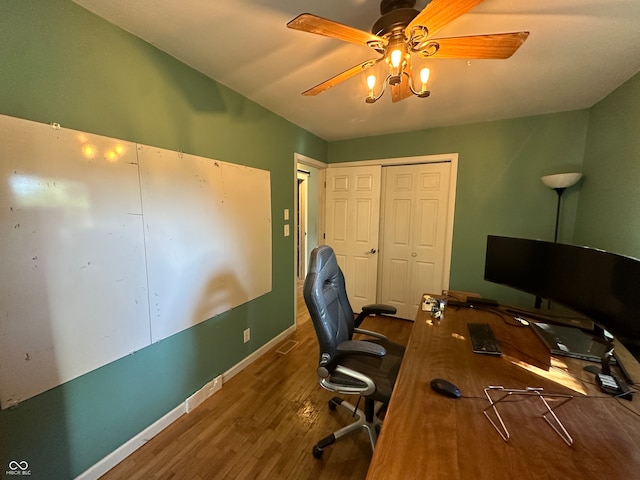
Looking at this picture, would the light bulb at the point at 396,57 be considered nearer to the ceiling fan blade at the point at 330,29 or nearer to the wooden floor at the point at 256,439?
the ceiling fan blade at the point at 330,29

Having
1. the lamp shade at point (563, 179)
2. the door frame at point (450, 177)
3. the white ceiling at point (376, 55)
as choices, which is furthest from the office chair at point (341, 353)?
the lamp shade at point (563, 179)

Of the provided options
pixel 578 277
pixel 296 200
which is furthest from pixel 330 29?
pixel 296 200

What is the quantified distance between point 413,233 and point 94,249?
3062 mm

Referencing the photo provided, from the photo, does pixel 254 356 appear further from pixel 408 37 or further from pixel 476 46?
pixel 476 46

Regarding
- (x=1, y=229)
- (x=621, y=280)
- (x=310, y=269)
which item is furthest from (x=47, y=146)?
(x=621, y=280)

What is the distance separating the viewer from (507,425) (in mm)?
830

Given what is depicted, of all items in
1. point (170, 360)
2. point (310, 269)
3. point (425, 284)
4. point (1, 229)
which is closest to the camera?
point (1, 229)

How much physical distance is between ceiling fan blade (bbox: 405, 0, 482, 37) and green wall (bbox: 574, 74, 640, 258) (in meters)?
1.80

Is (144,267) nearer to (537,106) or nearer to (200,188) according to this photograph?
(200,188)

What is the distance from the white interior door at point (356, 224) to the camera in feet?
11.2

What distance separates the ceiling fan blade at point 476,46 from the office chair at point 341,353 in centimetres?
114

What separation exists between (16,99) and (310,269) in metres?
1.49

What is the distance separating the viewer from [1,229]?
1036 millimetres

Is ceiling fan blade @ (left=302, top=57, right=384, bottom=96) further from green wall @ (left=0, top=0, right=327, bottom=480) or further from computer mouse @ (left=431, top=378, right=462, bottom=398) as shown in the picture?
computer mouse @ (left=431, top=378, right=462, bottom=398)
